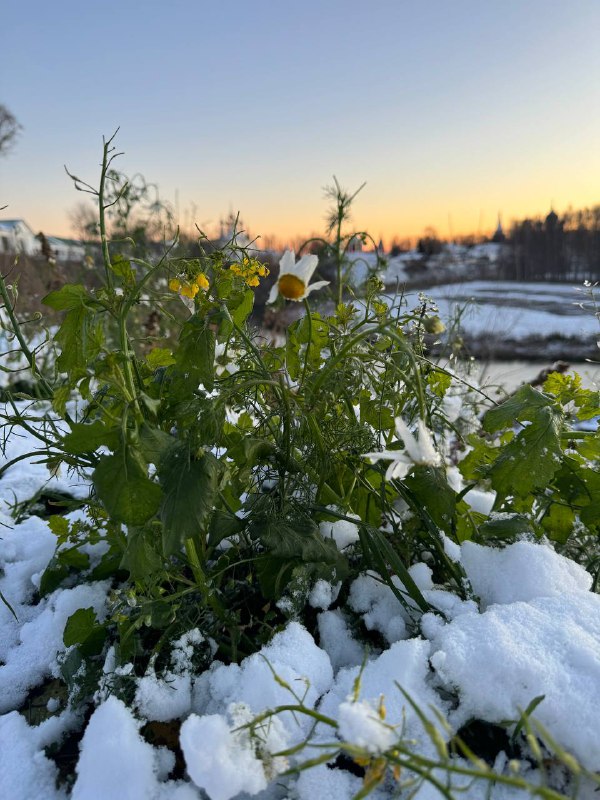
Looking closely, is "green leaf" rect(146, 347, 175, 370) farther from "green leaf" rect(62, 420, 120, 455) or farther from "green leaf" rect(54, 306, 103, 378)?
"green leaf" rect(62, 420, 120, 455)

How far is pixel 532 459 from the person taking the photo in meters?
0.95

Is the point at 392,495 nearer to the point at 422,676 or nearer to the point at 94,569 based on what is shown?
the point at 422,676

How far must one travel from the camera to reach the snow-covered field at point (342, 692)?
0.70 metres

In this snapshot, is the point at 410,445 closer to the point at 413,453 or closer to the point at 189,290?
the point at 413,453

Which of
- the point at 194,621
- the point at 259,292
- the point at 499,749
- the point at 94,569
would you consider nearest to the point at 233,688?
the point at 194,621

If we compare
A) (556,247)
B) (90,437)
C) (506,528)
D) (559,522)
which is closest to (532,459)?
(506,528)

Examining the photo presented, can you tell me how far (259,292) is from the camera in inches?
300

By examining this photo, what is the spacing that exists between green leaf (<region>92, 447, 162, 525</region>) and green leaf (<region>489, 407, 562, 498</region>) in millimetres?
616

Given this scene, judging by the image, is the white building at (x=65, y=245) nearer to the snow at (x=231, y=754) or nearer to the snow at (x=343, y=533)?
the snow at (x=343, y=533)

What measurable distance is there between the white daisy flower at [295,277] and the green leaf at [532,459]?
18.0 inches

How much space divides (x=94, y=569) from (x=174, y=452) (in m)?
0.65

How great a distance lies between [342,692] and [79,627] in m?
0.51

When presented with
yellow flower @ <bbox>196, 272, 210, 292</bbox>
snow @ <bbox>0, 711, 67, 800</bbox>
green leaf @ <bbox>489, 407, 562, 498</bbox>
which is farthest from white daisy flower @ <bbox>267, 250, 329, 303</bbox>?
snow @ <bbox>0, 711, 67, 800</bbox>

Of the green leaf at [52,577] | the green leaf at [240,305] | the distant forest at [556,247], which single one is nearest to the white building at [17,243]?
the green leaf at [52,577]
